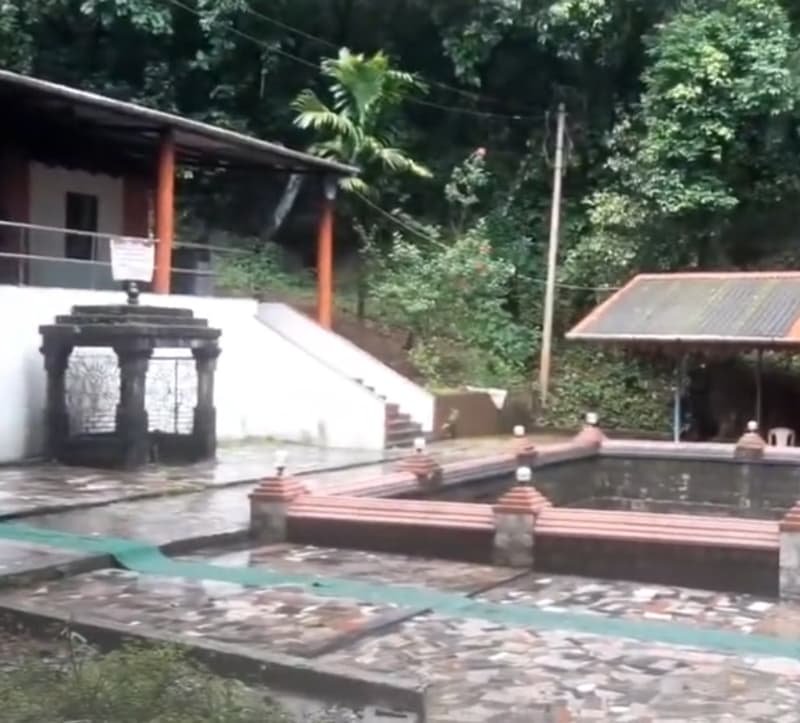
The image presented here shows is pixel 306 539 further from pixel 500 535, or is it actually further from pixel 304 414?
pixel 304 414

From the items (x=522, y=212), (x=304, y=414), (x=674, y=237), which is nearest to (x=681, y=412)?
(x=674, y=237)

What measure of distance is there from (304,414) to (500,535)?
10.6m

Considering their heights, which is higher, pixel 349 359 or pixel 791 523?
pixel 349 359

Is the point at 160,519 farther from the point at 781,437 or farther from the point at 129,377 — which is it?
the point at 781,437

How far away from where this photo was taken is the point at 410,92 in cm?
2761

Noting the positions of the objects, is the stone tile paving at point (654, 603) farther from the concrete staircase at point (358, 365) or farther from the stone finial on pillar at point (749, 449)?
the concrete staircase at point (358, 365)

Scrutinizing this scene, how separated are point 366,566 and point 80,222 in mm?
13821

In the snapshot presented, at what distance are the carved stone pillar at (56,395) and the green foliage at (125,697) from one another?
454 inches

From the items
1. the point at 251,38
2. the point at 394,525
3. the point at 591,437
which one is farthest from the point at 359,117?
the point at 394,525

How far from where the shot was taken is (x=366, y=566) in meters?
9.91

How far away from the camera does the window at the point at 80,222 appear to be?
21484mm

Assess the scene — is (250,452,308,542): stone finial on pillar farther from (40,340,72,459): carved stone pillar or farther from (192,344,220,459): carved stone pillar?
(40,340,72,459): carved stone pillar

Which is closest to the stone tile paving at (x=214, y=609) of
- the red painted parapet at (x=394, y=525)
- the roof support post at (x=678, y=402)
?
the red painted parapet at (x=394, y=525)

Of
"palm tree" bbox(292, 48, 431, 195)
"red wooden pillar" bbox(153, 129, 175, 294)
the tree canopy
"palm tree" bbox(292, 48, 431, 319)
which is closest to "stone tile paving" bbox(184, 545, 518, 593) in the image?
"red wooden pillar" bbox(153, 129, 175, 294)
